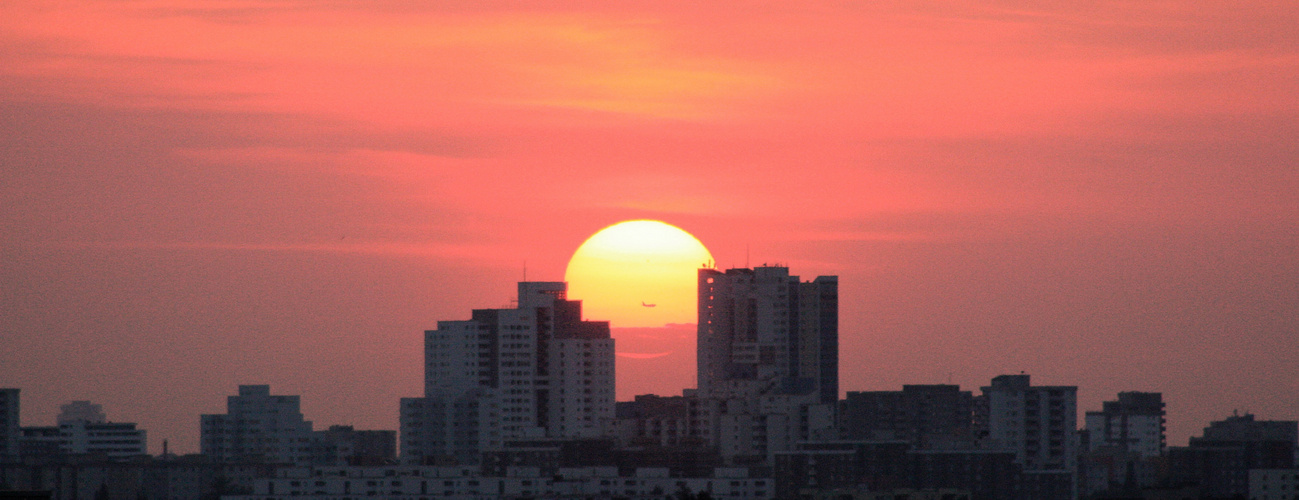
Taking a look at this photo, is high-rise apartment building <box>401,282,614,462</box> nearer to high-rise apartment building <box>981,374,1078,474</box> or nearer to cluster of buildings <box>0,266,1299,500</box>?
cluster of buildings <box>0,266,1299,500</box>

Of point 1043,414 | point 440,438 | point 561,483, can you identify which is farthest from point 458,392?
point 1043,414

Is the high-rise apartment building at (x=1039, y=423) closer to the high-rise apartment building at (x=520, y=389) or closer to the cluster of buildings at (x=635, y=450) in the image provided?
the cluster of buildings at (x=635, y=450)

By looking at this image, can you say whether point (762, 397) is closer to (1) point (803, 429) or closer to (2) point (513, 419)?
(1) point (803, 429)

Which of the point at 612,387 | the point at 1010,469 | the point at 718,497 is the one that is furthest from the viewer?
the point at 612,387

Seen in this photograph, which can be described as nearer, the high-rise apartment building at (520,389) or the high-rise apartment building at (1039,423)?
the high-rise apartment building at (1039,423)

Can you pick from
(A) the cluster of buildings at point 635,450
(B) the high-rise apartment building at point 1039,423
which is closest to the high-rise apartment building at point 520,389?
(A) the cluster of buildings at point 635,450

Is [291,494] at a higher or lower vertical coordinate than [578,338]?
lower
